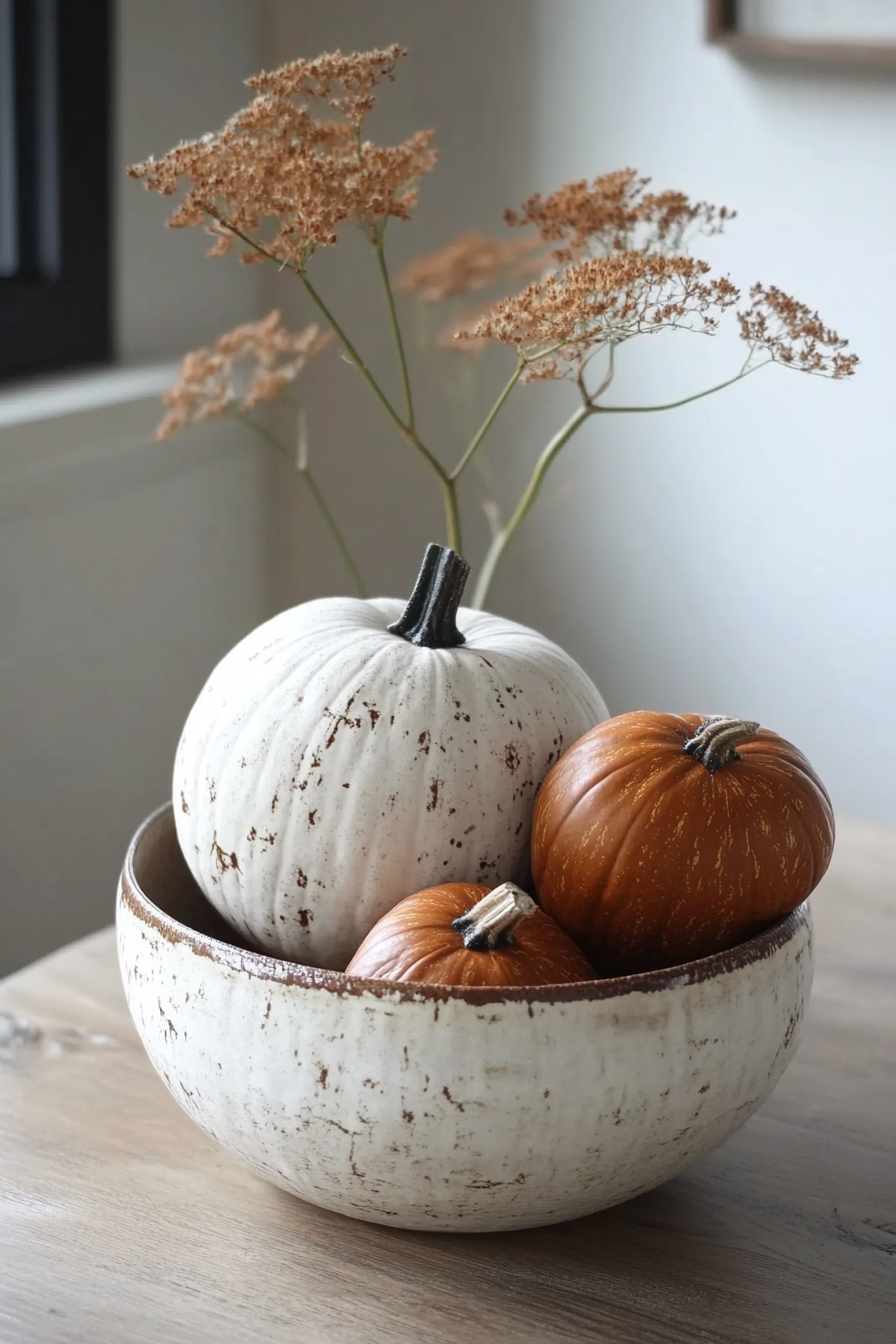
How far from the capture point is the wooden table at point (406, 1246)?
53 centimetres

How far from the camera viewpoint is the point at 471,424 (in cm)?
171

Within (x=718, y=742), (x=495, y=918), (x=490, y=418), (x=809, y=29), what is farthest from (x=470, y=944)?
(x=809, y=29)

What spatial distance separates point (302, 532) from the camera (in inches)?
71.6

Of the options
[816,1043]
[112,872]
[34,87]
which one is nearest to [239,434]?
[34,87]

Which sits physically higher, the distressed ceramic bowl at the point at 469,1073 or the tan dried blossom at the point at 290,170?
the tan dried blossom at the point at 290,170

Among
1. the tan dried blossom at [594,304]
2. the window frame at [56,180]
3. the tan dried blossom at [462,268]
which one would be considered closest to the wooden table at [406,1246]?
the tan dried blossom at [594,304]

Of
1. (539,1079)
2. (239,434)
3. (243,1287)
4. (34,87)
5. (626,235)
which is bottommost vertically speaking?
(243,1287)

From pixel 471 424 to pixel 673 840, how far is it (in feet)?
4.02

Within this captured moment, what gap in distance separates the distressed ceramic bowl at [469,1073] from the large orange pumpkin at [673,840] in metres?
0.02

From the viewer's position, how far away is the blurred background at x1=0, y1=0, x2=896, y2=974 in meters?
1.42

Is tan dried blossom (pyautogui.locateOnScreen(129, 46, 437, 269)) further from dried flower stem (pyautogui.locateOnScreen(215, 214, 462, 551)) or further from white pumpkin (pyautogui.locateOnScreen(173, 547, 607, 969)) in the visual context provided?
white pumpkin (pyautogui.locateOnScreen(173, 547, 607, 969))

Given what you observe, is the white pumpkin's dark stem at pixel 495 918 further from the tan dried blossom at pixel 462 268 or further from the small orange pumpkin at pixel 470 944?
the tan dried blossom at pixel 462 268

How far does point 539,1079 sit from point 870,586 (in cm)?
111

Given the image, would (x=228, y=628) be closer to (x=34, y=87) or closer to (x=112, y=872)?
(x=112, y=872)
